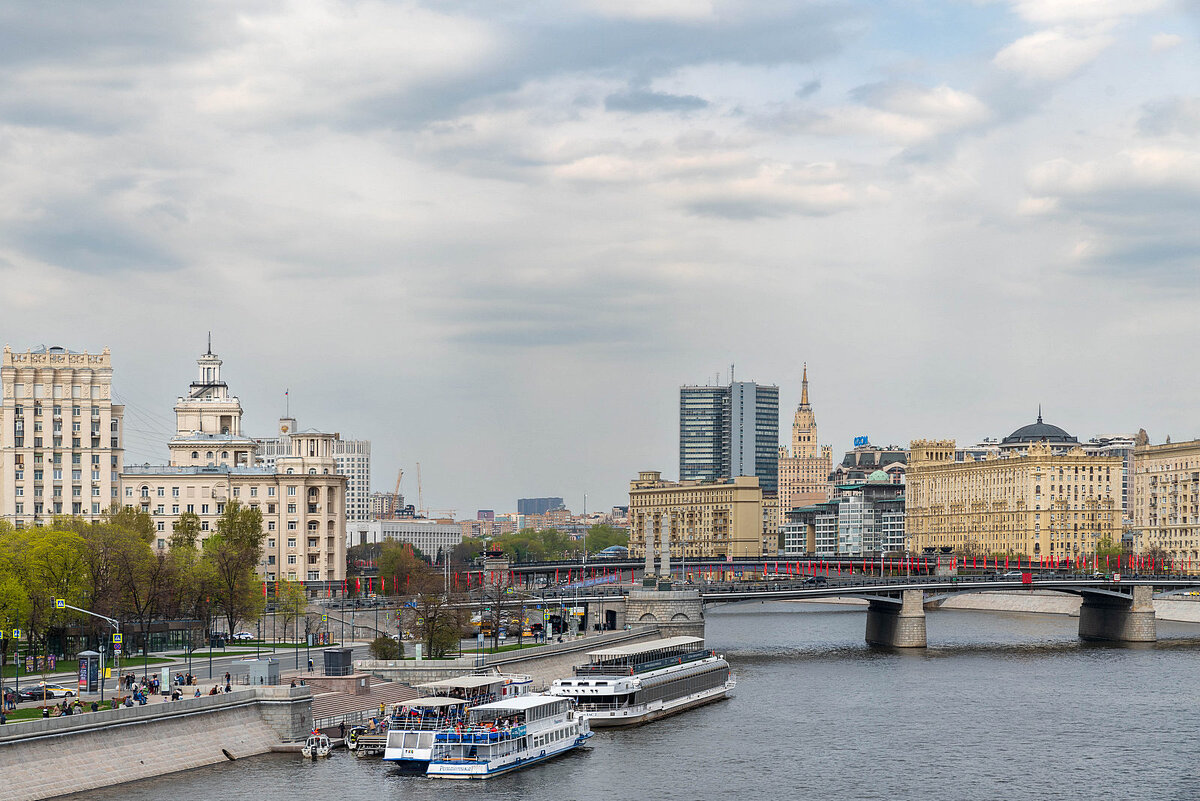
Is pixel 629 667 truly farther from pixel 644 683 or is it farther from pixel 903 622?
pixel 903 622

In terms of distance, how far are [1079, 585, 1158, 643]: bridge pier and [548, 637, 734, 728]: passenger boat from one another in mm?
67230

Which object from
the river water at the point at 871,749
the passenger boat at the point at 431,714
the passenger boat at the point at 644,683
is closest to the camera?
the river water at the point at 871,749

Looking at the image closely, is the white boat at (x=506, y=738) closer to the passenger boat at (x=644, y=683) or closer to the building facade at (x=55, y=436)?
the passenger boat at (x=644, y=683)

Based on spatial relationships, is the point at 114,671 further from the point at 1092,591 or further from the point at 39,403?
the point at 1092,591

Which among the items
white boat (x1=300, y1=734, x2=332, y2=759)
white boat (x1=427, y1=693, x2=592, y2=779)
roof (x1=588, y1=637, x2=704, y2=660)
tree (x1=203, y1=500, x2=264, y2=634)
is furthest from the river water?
tree (x1=203, y1=500, x2=264, y2=634)

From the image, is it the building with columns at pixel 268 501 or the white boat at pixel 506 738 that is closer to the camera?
the white boat at pixel 506 738

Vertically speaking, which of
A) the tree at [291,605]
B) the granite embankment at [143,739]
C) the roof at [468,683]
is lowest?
the granite embankment at [143,739]

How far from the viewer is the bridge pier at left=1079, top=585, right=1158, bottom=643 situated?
169250 millimetres

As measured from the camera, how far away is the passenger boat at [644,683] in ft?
333

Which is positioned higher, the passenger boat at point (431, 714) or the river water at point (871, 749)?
the passenger boat at point (431, 714)

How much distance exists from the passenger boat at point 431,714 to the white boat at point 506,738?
0.70 meters

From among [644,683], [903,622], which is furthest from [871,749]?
[903,622]

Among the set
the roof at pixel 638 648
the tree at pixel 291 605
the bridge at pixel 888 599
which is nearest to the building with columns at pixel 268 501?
the bridge at pixel 888 599

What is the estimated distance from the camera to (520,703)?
8669 cm
